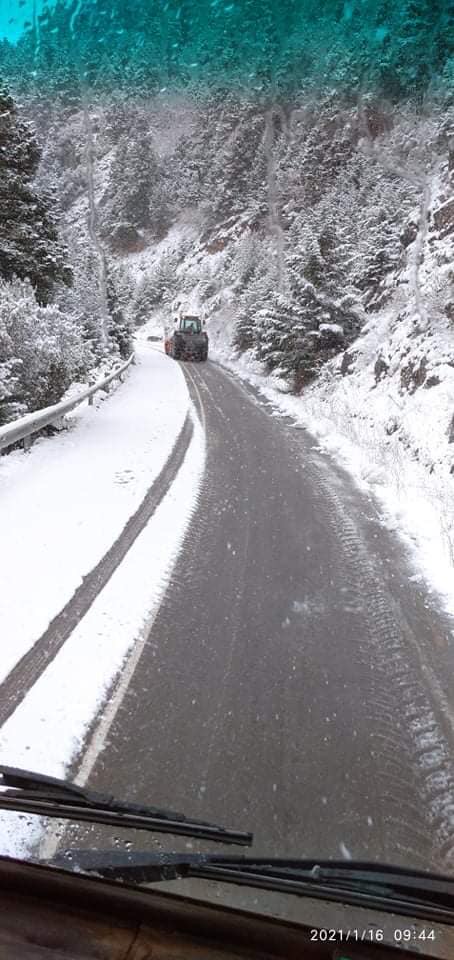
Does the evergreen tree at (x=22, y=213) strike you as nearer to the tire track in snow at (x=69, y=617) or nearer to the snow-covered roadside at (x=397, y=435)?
the snow-covered roadside at (x=397, y=435)

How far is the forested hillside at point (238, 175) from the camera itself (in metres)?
17.2

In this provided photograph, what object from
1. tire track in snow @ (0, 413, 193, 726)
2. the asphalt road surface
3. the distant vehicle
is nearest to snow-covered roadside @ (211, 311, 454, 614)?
the asphalt road surface

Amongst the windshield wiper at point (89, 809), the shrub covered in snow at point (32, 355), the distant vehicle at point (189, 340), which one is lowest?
the windshield wiper at point (89, 809)

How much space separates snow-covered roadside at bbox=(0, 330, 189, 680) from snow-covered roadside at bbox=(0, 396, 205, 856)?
12.3 inches

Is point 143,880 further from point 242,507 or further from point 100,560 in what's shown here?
point 242,507

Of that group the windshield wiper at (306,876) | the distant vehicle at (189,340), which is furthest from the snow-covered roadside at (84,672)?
the distant vehicle at (189,340)

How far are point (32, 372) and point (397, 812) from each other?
9.39 metres

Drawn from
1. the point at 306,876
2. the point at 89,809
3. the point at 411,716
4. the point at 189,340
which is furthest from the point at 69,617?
the point at 189,340

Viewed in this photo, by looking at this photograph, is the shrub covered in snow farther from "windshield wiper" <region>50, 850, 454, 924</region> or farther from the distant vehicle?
the distant vehicle

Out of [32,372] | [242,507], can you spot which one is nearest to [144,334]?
[32,372]

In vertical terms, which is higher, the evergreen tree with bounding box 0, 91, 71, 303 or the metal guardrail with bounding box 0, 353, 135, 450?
the evergreen tree with bounding box 0, 91, 71, 303

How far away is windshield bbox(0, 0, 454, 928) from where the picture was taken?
8.80 feet

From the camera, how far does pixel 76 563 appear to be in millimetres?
4812

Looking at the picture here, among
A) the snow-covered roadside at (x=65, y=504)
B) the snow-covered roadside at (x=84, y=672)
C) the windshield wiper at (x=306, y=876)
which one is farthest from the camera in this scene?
the snow-covered roadside at (x=65, y=504)
